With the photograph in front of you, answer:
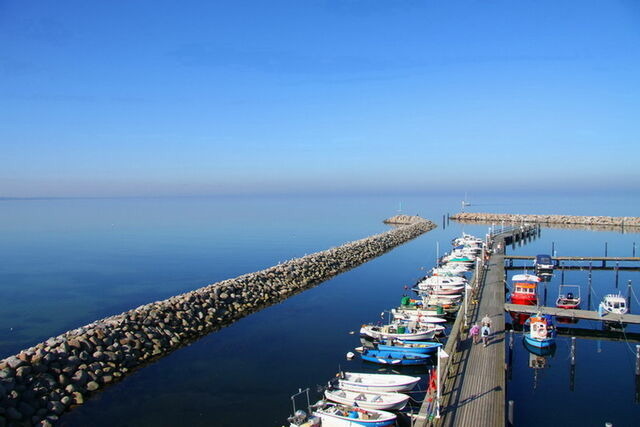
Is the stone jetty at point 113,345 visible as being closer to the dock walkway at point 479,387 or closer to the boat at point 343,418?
the boat at point 343,418

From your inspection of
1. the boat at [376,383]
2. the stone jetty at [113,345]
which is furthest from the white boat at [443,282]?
the boat at [376,383]

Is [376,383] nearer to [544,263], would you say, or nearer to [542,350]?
[542,350]

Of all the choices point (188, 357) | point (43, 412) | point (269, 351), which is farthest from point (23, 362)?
point (269, 351)

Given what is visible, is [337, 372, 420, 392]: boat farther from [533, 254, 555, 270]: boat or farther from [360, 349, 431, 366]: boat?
[533, 254, 555, 270]: boat

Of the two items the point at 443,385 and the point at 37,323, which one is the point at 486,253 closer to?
the point at 443,385

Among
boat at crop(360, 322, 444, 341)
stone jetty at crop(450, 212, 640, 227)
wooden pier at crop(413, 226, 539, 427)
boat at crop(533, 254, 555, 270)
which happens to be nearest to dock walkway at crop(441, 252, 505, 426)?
wooden pier at crop(413, 226, 539, 427)

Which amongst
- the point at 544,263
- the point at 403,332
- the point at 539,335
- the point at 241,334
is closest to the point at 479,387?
the point at 403,332
